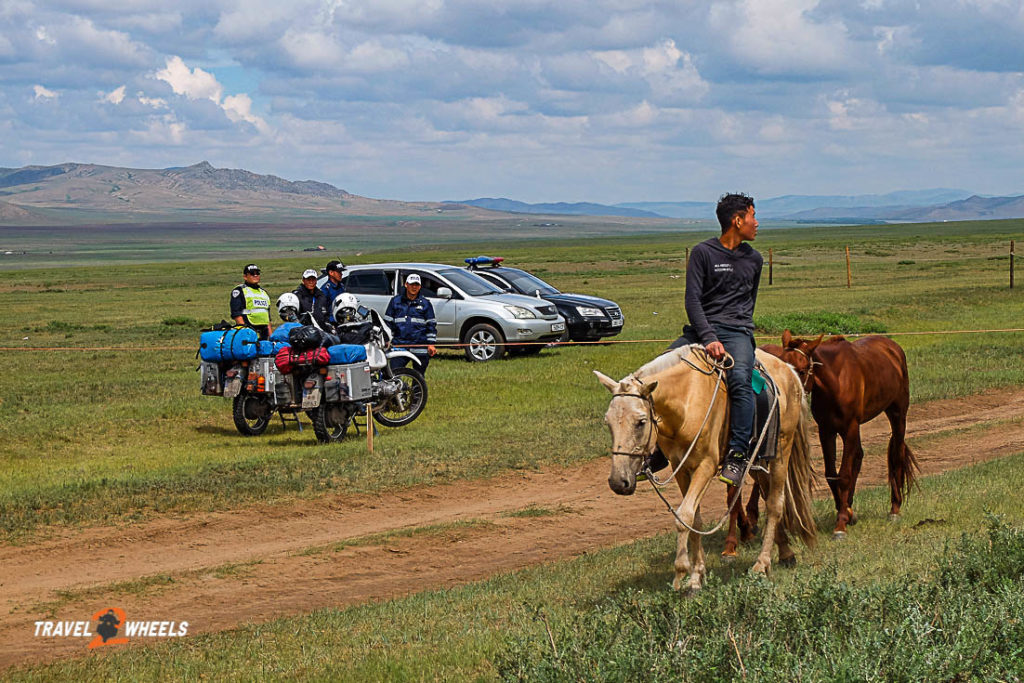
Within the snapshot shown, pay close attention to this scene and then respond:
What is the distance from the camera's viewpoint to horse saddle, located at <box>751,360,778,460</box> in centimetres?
731

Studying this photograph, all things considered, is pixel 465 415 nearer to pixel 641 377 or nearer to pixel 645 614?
pixel 641 377

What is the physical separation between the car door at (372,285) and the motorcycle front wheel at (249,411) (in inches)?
284

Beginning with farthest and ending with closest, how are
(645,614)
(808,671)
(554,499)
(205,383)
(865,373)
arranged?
1. (205,383)
2. (554,499)
3. (865,373)
4. (645,614)
5. (808,671)

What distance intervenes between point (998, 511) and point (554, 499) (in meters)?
4.11

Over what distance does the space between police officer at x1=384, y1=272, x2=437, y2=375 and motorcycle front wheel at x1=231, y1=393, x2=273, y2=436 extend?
10.7 feet

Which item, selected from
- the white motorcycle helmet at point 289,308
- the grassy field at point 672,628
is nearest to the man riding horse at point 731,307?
the grassy field at point 672,628

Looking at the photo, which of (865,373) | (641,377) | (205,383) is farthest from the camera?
(205,383)

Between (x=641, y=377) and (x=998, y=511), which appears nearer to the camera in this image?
(x=641, y=377)

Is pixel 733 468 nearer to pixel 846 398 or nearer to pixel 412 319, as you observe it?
pixel 846 398

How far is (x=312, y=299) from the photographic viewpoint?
16250 millimetres

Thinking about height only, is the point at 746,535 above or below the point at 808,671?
below

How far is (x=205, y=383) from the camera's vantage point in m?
14.6

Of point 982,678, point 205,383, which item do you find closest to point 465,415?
point 205,383

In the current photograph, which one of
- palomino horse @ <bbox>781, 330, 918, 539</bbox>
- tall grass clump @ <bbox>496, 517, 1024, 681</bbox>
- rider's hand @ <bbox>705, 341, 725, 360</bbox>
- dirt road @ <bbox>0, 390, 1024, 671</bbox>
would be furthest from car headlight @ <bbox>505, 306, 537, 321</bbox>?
tall grass clump @ <bbox>496, 517, 1024, 681</bbox>
